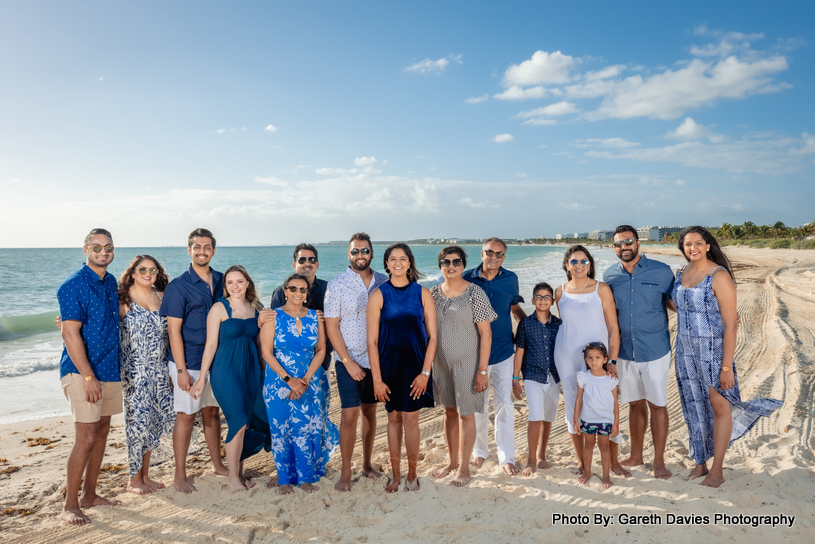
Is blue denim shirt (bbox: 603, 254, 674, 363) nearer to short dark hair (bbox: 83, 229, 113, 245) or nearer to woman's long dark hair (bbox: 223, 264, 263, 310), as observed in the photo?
woman's long dark hair (bbox: 223, 264, 263, 310)

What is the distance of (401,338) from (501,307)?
3.79ft

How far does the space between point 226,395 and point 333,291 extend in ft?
4.47

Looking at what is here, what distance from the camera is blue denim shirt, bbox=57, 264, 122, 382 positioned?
385 centimetres

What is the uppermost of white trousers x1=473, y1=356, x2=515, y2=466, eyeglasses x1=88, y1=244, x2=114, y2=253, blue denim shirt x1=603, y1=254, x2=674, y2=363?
eyeglasses x1=88, y1=244, x2=114, y2=253

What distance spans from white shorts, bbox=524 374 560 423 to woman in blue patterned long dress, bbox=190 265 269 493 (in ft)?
8.64

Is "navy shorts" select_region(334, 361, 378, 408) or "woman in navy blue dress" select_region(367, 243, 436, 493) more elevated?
"woman in navy blue dress" select_region(367, 243, 436, 493)

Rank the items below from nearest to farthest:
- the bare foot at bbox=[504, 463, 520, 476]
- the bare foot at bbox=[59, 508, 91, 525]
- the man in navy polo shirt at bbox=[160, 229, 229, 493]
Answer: the bare foot at bbox=[59, 508, 91, 525], the man in navy polo shirt at bbox=[160, 229, 229, 493], the bare foot at bbox=[504, 463, 520, 476]

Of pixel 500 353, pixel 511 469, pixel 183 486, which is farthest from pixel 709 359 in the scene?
pixel 183 486

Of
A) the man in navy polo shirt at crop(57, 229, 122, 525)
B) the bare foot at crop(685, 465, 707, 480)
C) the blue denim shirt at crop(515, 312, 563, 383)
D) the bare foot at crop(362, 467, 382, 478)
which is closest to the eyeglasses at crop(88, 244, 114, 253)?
the man in navy polo shirt at crop(57, 229, 122, 525)

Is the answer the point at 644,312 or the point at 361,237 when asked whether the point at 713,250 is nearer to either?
the point at 644,312

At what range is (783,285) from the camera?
18.0 metres

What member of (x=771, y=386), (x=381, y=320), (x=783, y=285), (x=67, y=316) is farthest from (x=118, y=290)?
(x=783, y=285)

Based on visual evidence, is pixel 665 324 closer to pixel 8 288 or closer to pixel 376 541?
pixel 376 541

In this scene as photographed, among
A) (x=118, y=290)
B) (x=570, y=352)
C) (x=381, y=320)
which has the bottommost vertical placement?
(x=570, y=352)
